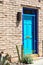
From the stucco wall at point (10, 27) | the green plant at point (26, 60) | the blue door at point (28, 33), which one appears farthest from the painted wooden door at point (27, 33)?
the green plant at point (26, 60)

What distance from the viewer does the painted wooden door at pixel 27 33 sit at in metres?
12.8

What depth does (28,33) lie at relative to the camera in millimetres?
13000

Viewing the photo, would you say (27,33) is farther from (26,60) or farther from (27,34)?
(26,60)

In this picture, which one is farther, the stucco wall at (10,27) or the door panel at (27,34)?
the door panel at (27,34)

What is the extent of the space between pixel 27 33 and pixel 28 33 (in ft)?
0.26

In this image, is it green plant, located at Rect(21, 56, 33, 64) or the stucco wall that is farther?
the stucco wall

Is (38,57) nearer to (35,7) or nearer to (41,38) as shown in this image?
(41,38)

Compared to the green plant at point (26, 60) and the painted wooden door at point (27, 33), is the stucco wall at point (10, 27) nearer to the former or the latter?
the painted wooden door at point (27, 33)

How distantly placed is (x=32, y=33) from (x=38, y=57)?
1189mm

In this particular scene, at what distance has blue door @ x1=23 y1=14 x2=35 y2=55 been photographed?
504 inches

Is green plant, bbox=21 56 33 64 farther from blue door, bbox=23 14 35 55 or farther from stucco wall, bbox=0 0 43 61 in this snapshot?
blue door, bbox=23 14 35 55

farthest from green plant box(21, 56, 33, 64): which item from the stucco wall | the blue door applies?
the blue door

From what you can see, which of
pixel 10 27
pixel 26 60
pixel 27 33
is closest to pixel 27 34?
pixel 27 33

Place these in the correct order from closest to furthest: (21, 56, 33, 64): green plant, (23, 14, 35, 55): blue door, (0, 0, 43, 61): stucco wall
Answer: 1. (21, 56, 33, 64): green plant
2. (0, 0, 43, 61): stucco wall
3. (23, 14, 35, 55): blue door
